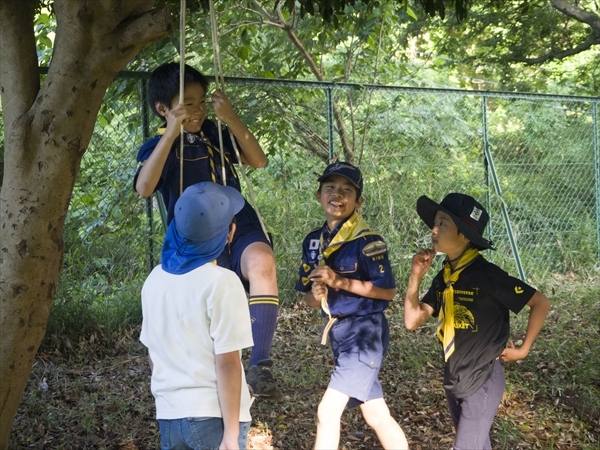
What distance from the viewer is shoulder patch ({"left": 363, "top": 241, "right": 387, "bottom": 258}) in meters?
3.36

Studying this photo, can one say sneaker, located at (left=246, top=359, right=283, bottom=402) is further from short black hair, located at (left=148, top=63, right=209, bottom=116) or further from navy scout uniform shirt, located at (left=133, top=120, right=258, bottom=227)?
short black hair, located at (left=148, top=63, right=209, bottom=116)

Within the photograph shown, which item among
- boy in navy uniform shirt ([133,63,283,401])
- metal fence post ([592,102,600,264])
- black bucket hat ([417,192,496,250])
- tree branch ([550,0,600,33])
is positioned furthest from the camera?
metal fence post ([592,102,600,264])

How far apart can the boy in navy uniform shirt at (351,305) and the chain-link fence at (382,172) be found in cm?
256

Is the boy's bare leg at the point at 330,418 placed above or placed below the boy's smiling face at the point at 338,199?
below

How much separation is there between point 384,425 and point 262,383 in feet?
2.43

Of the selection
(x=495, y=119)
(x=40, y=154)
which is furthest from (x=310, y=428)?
(x=495, y=119)

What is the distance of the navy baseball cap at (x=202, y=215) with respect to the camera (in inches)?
89.8

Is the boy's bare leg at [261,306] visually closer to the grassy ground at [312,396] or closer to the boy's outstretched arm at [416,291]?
the boy's outstretched arm at [416,291]

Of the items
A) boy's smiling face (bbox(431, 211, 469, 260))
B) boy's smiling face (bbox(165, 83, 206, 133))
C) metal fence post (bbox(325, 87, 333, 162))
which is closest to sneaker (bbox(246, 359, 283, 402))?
boy's smiling face (bbox(431, 211, 469, 260))

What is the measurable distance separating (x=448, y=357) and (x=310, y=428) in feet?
4.92

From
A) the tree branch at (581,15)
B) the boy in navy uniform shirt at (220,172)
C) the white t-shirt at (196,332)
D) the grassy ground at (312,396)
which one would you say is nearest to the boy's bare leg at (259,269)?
the boy in navy uniform shirt at (220,172)

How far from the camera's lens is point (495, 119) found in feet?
29.8

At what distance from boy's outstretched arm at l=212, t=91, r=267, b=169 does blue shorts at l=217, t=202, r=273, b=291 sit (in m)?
0.22

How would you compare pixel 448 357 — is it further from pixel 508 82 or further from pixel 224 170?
pixel 508 82
